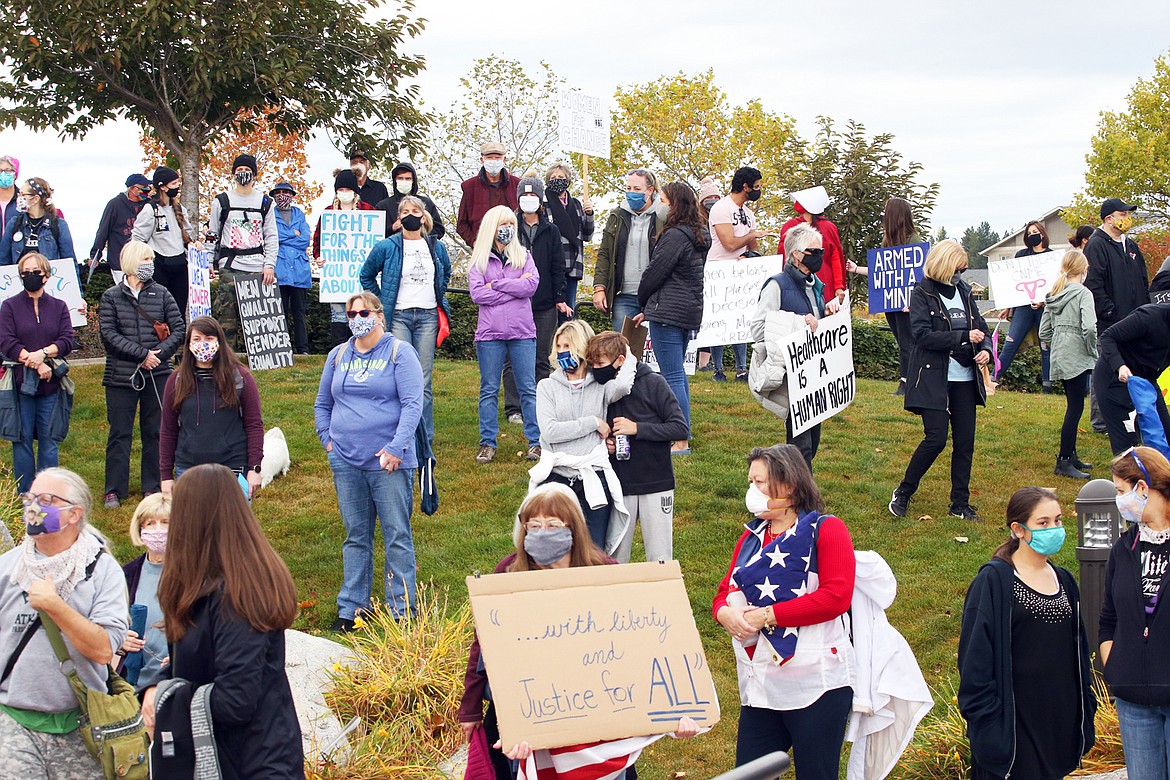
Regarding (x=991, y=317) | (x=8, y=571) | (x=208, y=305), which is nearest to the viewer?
(x=8, y=571)

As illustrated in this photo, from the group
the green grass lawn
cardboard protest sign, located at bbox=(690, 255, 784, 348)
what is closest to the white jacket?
the green grass lawn

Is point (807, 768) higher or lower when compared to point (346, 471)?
lower

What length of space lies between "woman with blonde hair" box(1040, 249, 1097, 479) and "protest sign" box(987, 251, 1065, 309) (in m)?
2.66

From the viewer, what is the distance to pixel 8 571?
493 centimetres

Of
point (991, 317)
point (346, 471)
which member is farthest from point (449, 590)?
point (991, 317)

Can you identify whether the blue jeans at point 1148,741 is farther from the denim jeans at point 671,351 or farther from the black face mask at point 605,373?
the denim jeans at point 671,351

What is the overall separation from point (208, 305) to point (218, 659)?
31.3 ft

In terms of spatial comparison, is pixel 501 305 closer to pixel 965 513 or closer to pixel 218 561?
pixel 965 513

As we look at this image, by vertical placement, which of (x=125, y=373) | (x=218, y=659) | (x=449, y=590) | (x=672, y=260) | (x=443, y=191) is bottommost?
(x=449, y=590)

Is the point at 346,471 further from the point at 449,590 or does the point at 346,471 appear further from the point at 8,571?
the point at 8,571

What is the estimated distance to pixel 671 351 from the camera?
10867 millimetres

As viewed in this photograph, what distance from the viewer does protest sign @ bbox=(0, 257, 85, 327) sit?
12.0 m

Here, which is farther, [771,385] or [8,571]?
[771,385]

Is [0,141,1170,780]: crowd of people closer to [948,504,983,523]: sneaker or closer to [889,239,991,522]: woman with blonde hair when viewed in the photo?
[889,239,991,522]: woman with blonde hair
